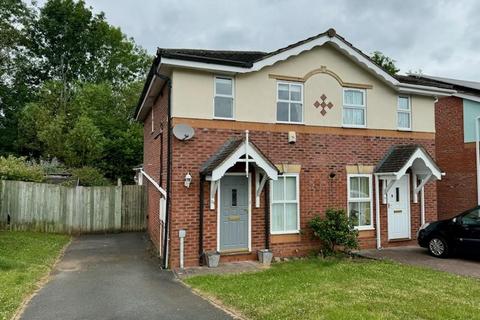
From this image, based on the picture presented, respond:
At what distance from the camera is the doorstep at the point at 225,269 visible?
353 inches

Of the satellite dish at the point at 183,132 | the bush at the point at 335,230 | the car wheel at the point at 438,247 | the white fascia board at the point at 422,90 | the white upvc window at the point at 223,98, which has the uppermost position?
the white fascia board at the point at 422,90

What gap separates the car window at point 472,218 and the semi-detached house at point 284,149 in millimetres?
1784

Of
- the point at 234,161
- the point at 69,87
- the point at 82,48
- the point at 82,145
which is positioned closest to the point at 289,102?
the point at 234,161

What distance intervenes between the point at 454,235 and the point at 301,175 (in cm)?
451

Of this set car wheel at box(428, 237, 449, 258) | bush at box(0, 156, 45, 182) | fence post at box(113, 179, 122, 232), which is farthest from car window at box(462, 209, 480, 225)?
bush at box(0, 156, 45, 182)

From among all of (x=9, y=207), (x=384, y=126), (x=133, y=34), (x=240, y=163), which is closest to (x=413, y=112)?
(x=384, y=126)

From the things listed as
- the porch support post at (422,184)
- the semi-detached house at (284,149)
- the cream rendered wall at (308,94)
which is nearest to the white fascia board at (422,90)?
the semi-detached house at (284,149)

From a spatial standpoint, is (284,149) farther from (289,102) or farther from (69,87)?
(69,87)

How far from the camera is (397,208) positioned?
40.9ft

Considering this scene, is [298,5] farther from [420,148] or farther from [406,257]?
[406,257]

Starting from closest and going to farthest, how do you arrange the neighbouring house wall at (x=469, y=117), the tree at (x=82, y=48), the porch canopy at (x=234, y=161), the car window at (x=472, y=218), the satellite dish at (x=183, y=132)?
1. the porch canopy at (x=234, y=161)
2. the satellite dish at (x=183, y=132)
3. the car window at (x=472, y=218)
4. the neighbouring house wall at (x=469, y=117)
5. the tree at (x=82, y=48)

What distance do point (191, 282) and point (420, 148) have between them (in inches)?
318

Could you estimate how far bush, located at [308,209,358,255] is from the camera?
1029 cm

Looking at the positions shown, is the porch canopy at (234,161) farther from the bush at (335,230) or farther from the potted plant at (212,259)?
the bush at (335,230)
